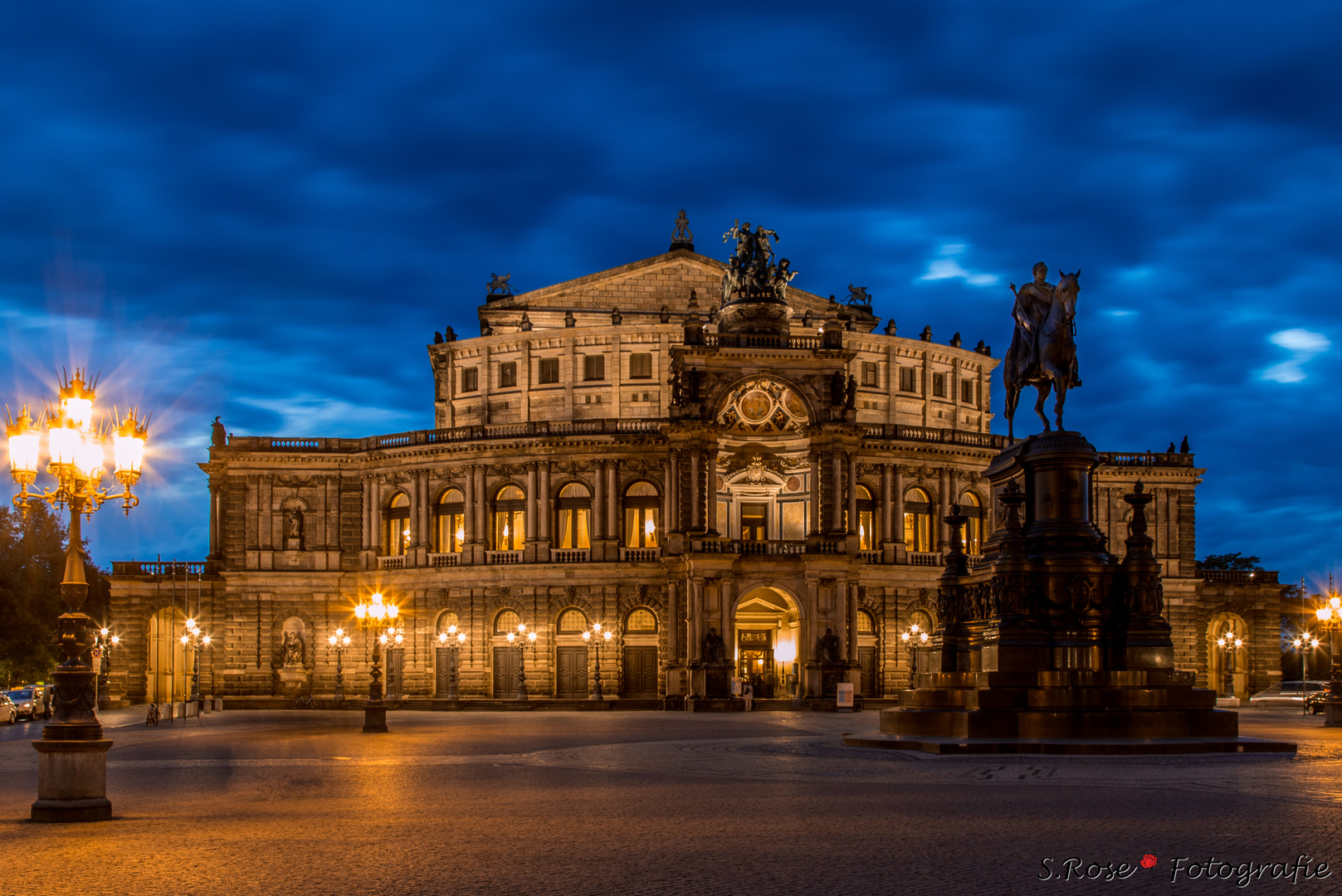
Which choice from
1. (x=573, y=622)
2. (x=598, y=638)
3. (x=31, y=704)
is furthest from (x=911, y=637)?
(x=31, y=704)

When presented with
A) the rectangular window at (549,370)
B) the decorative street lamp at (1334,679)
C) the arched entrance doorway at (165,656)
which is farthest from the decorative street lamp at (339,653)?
the decorative street lamp at (1334,679)

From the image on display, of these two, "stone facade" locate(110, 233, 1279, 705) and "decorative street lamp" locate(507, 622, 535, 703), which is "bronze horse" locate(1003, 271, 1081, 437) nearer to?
"stone facade" locate(110, 233, 1279, 705)

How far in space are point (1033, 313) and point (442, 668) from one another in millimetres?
57344

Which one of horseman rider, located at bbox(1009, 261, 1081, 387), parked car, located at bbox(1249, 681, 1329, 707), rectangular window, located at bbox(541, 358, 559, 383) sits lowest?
parked car, located at bbox(1249, 681, 1329, 707)

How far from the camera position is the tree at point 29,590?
88.8 m

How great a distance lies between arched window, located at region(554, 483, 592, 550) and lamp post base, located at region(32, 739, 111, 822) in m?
61.1

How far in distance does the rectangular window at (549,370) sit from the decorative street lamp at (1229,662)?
4245cm

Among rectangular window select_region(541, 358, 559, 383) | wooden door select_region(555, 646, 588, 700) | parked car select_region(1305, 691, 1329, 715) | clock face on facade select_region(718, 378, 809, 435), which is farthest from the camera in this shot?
rectangular window select_region(541, 358, 559, 383)

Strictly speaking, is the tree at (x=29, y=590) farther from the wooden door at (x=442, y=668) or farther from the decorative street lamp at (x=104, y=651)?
the wooden door at (x=442, y=668)

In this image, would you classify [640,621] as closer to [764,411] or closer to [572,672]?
[572,672]

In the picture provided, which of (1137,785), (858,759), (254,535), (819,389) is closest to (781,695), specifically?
(819,389)

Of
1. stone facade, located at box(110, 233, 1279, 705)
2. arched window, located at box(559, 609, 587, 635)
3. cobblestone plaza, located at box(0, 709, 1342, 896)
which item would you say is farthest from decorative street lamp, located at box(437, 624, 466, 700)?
cobblestone plaza, located at box(0, 709, 1342, 896)

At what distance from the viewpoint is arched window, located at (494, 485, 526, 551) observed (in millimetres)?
80125

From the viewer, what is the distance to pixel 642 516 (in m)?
78.7
